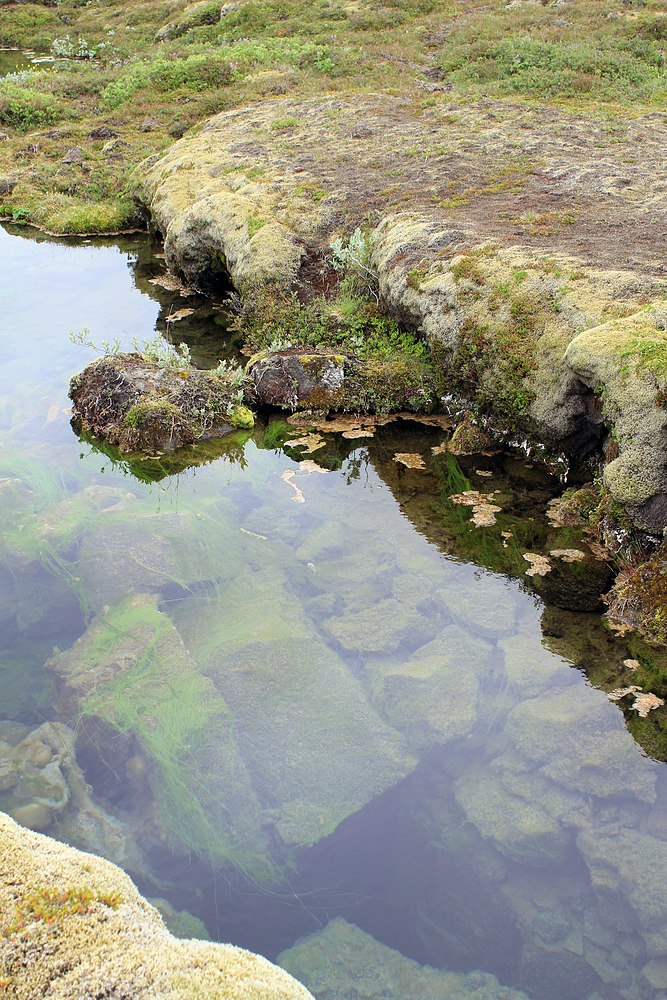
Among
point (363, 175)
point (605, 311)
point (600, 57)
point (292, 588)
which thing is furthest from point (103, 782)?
point (600, 57)

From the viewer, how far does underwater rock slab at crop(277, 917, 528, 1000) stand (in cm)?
436

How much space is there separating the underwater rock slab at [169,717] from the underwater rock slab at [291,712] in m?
0.19

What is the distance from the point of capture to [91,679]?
673 centimetres

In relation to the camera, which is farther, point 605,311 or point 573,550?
point 605,311

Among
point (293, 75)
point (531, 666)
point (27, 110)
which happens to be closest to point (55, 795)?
point (531, 666)

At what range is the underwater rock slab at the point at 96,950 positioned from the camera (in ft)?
10.9

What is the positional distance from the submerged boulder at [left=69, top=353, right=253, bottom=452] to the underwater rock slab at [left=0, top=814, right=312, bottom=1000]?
26.0ft

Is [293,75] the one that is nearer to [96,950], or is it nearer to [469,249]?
[469,249]

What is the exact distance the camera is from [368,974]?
446 cm

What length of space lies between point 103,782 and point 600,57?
29.6 metres

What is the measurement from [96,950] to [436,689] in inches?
153

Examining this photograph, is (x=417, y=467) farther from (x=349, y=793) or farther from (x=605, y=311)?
(x=349, y=793)

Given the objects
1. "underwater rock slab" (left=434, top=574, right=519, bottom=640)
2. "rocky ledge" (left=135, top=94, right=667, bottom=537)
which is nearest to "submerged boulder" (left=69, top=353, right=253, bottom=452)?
"rocky ledge" (left=135, top=94, right=667, bottom=537)

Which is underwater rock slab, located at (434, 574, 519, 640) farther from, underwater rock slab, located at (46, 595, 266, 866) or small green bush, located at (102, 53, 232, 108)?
small green bush, located at (102, 53, 232, 108)
